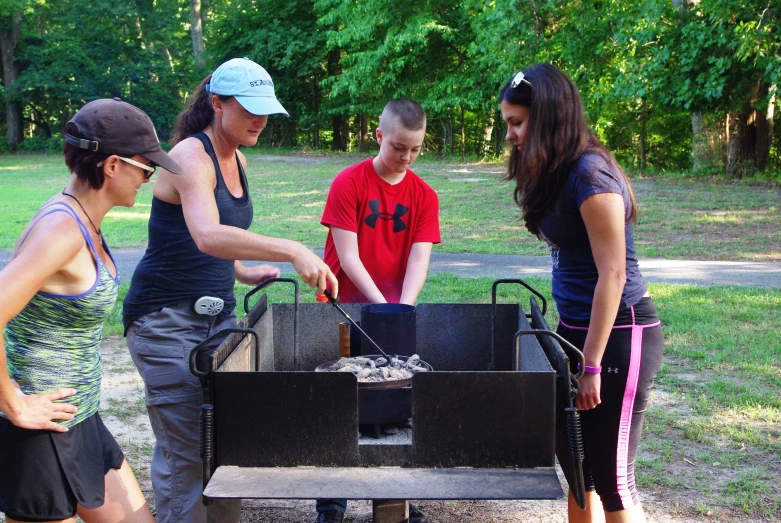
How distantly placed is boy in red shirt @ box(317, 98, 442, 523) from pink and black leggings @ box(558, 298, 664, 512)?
103cm

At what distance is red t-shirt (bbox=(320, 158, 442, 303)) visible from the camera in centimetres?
340

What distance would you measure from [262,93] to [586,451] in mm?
1576

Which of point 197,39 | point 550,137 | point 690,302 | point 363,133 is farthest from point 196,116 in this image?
point 197,39

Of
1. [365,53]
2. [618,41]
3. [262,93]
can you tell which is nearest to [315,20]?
[365,53]

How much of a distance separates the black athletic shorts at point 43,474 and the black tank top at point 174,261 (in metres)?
0.56

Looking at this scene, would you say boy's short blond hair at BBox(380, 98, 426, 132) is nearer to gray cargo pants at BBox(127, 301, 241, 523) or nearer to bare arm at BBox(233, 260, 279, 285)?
bare arm at BBox(233, 260, 279, 285)

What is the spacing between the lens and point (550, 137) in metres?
2.44

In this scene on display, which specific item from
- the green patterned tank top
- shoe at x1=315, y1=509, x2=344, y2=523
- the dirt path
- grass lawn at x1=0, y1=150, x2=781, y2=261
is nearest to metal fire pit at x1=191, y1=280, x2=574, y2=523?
the green patterned tank top

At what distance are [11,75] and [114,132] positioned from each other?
34.1m

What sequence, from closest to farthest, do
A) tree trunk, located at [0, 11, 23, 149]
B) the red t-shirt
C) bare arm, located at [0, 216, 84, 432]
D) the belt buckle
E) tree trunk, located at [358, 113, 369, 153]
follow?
bare arm, located at [0, 216, 84, 432], the belt buckle, the red t-shirt, tree trunk, located at [358, 113, 369, 153], tree trunk, located at [0, 11, 23, 149]

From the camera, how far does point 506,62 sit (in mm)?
18938

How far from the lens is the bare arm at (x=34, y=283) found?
1.92m

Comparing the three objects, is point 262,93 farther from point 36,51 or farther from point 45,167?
point 36,51

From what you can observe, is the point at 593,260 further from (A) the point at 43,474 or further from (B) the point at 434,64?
(B) the point at 434,64
